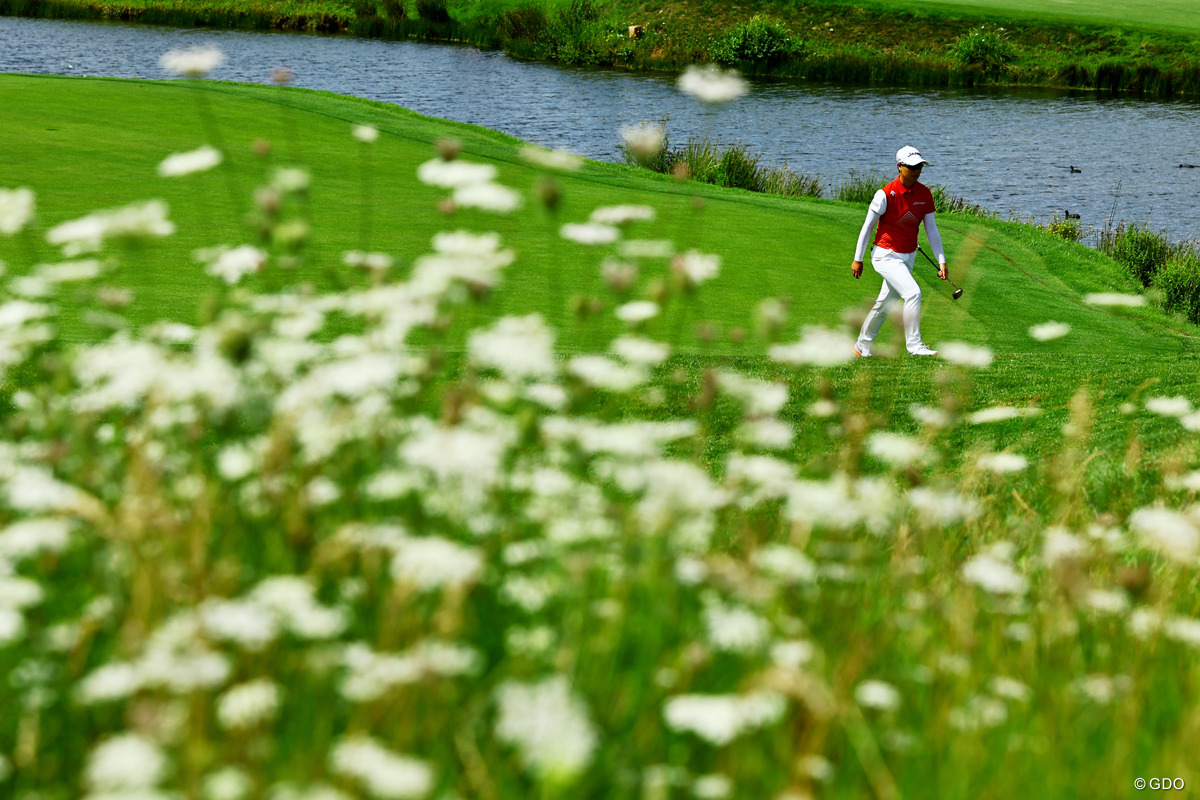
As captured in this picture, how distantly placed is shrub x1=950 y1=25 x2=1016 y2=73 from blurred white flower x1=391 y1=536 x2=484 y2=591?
3737 cm

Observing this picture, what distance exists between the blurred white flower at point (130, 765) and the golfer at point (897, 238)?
21.4 ft

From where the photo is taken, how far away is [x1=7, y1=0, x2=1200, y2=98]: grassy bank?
34.2 meters

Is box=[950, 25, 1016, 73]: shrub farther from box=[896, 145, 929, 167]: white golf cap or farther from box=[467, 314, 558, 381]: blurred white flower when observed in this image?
box=[467, 314, 558, 381]: blurred white flower

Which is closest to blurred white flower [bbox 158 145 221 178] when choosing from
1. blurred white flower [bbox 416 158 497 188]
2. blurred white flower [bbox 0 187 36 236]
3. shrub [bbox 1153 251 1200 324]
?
blurred white flower [bbox 0 187 36 236]

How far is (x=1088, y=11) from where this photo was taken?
1438 inches

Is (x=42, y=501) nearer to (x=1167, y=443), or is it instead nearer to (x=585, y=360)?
(x=585, y=360)

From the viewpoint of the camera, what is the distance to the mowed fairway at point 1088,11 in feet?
115

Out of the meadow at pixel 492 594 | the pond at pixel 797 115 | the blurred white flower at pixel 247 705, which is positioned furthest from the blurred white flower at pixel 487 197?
the pond at pixel 797 115

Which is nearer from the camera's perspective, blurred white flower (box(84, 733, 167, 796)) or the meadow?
blurred white flower (box(84, 733, 167, 796))

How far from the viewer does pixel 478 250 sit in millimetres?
2299

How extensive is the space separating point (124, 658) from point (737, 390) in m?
1.45

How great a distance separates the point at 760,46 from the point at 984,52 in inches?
299

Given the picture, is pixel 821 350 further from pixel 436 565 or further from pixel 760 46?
pixel 760 46

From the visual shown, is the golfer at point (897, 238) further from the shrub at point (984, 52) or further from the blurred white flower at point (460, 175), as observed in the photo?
the shrub at point (984, 52)
